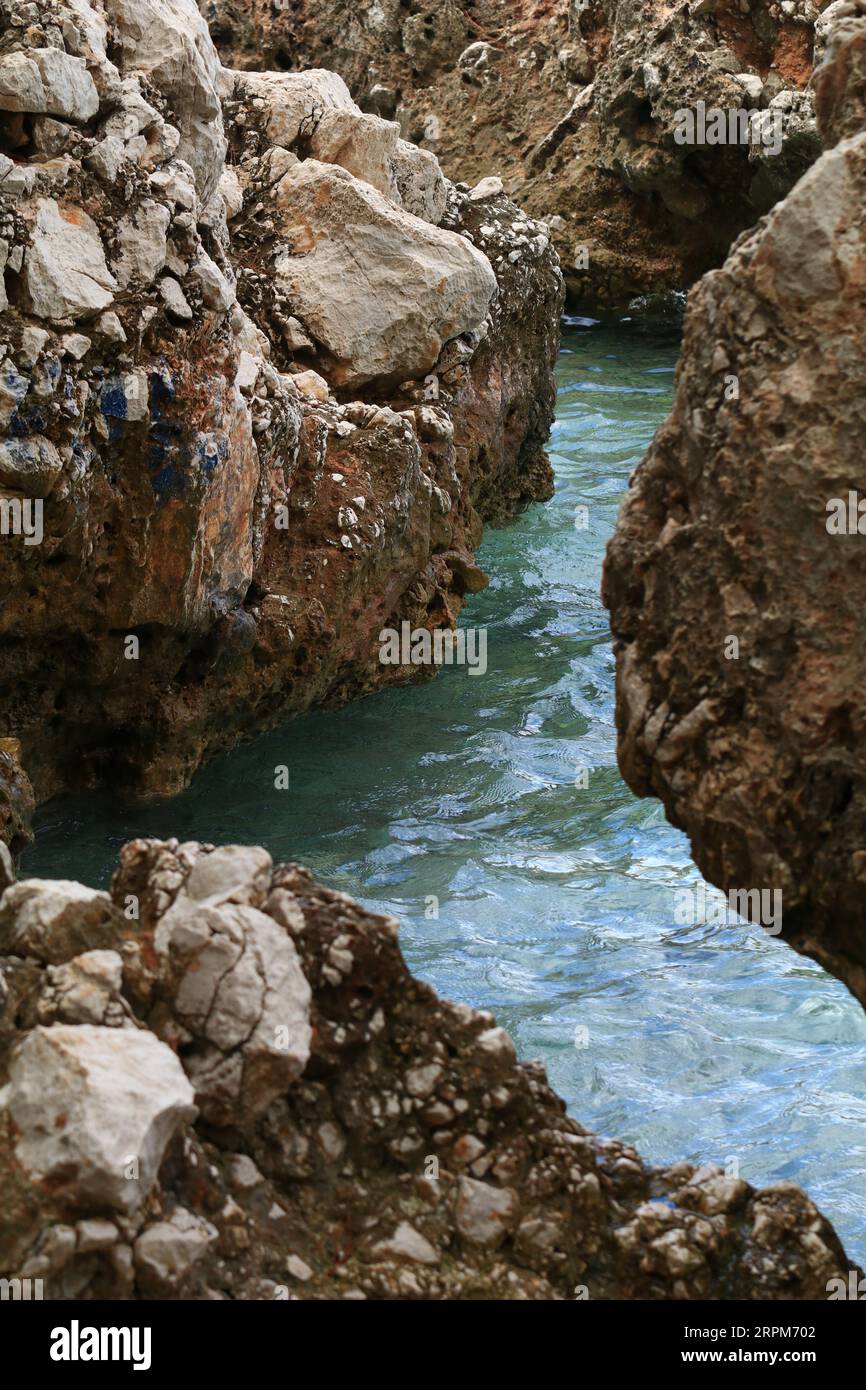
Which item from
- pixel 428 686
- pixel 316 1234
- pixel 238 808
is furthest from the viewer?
pixel 428 686

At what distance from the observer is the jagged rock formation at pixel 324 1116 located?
3.45 metres

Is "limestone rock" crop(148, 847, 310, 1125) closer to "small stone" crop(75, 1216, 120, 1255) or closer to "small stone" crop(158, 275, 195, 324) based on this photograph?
"small stone" crop(75, 1216, 120, 1255)

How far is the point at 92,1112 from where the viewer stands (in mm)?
3217

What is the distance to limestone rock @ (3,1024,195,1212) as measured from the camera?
3.19 metres

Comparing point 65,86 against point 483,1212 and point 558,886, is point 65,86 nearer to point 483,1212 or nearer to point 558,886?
point 558,886

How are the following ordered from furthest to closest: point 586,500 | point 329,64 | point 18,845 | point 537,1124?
point 329,64 → point 586,500 → point 18,845 → point 537,1124

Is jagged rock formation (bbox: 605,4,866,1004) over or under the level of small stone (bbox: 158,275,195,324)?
under

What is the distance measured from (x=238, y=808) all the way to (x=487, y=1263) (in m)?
4.77

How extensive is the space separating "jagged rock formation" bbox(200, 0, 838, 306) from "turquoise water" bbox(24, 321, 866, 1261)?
312 inches

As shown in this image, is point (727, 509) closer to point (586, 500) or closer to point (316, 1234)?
point (316, 1234)

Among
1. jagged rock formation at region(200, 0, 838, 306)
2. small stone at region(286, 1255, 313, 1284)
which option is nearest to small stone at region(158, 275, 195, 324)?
small stone at region(286, 1255, 313, 1284)

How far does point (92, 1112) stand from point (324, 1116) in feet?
2.27

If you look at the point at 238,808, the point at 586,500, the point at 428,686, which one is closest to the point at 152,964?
the point at 238,808

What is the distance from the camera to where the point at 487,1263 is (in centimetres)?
369
